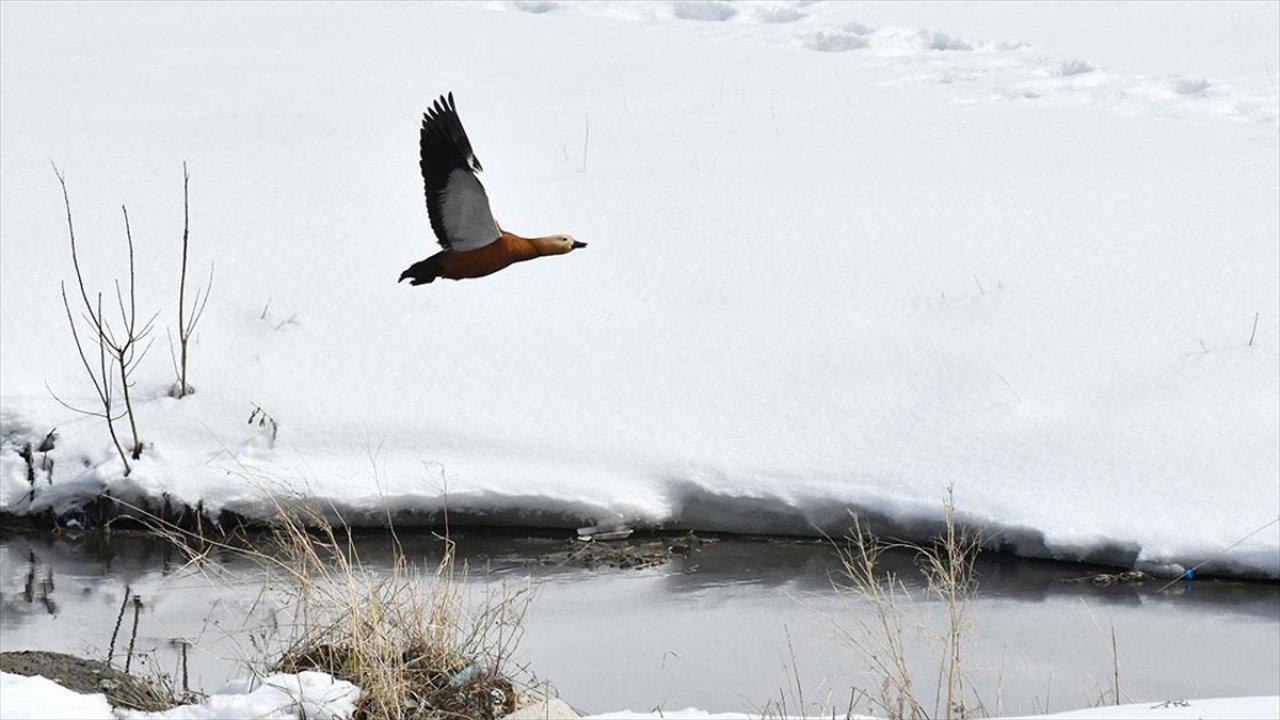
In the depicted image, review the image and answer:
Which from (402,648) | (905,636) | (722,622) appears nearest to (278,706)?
(402,648)

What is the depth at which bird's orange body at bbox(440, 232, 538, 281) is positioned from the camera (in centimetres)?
391

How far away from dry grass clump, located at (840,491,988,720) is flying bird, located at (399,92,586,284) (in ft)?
3.52

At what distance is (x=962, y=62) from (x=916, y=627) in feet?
18.9

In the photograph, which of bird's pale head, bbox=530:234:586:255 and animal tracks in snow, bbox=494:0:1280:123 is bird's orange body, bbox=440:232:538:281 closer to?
bird's pale head, bbox=530:234:586:255

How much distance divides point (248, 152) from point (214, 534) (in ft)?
10.6

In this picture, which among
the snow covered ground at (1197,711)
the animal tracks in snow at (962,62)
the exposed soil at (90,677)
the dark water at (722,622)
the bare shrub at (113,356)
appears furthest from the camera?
the animal tracks in snow at (962,62)

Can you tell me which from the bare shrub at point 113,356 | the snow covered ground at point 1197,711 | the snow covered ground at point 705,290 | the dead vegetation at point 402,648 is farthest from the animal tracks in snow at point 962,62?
the dead vegetation at point 402,648

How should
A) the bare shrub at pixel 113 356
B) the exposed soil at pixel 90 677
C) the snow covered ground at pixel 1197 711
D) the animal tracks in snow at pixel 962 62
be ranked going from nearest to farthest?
the snow covered ground at pixel 1197 711 → the exposed soil at pixel 90 677 → the bare shrub at pixel 113 356 → the animal tracks in snow at pixel 962 62

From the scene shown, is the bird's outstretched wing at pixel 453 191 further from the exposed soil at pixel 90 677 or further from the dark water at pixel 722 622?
the exposed soil at pixel 90 677

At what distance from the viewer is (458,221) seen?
3.94m

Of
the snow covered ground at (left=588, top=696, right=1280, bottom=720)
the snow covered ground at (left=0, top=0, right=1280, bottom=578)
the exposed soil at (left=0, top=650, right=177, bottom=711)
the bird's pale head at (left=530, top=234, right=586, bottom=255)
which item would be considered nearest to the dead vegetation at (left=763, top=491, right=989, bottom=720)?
the snow covered ground at (left=588, top=696, right=1280, bottom=720)

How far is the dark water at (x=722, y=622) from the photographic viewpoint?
475cm

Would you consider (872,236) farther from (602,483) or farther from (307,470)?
(307,470)

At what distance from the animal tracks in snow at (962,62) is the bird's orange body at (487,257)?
6.04 m
